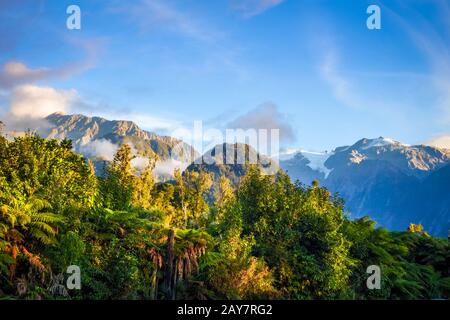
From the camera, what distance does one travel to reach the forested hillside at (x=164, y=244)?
16.7 meters

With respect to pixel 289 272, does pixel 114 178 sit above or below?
above

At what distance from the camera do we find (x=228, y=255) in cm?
2027

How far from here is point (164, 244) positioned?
20.7 metres

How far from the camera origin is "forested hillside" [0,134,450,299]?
16.7 m

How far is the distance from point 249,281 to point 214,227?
6.93 metres

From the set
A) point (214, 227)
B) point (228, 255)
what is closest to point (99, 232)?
point (228, 255)

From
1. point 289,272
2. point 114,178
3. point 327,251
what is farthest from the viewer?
point 114,178

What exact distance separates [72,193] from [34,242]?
9.73 feet

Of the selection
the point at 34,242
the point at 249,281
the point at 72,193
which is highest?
the point at 72,193
